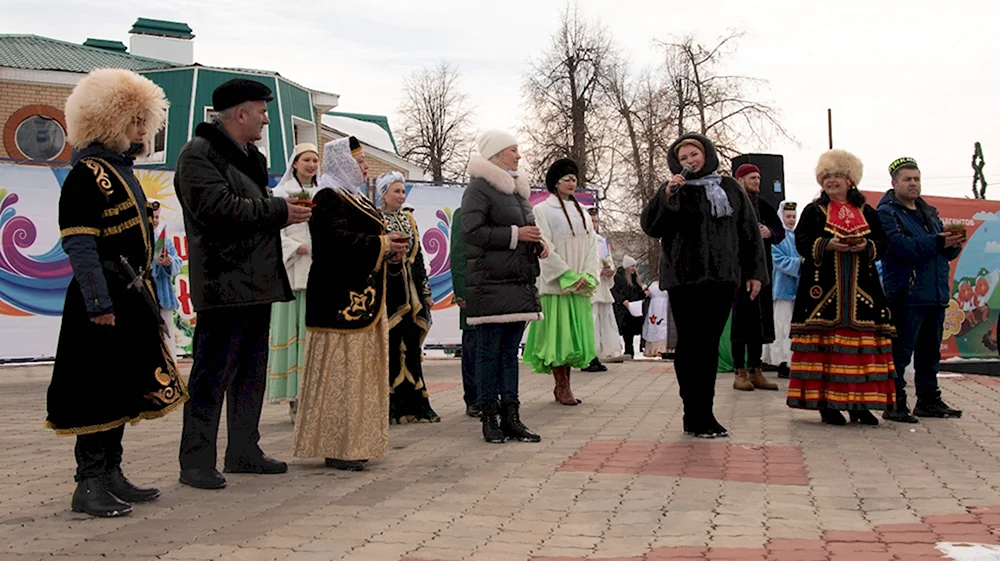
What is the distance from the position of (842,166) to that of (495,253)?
2741mm

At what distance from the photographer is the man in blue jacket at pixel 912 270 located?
27.2ft

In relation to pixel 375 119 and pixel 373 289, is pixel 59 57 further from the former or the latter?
pixel 373 289

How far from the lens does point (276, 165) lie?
1334 inches

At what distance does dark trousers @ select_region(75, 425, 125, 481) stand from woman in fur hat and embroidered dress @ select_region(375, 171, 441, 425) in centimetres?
332

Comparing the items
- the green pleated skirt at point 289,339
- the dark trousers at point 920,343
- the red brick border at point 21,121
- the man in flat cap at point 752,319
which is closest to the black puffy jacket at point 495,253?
the green pleated skirt at point 289,339

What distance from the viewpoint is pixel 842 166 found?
8.15m

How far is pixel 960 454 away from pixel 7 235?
36.2 ft

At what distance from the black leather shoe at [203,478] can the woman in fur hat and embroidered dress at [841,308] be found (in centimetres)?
437

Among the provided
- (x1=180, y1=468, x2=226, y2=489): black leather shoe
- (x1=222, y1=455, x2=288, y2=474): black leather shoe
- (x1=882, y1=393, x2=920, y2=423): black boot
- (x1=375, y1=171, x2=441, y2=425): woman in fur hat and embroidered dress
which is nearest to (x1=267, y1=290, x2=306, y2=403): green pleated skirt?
(x1=375, y1=171, x2=441, y2=425): woman in fur hat and embroidered dress

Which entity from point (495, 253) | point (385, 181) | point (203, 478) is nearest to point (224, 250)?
point (203, 478)

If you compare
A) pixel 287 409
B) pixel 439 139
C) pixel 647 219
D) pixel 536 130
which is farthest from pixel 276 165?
pixel 647 219

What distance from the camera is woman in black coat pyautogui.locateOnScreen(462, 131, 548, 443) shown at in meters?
7.29

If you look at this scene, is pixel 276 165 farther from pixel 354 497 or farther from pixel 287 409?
pixel 354 497

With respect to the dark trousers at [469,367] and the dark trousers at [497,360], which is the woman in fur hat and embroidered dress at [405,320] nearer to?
the dark trousers at [469,367]
